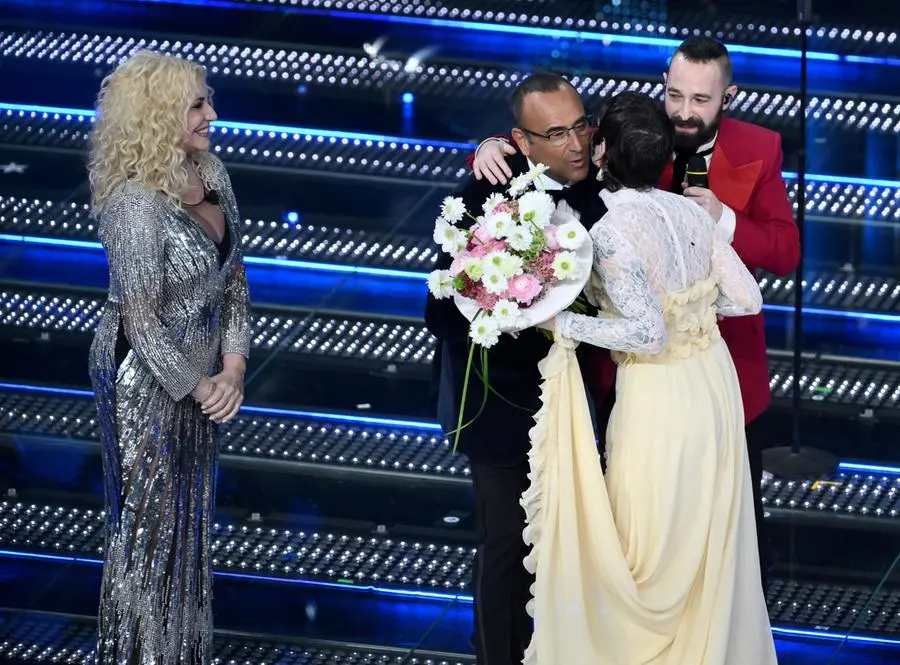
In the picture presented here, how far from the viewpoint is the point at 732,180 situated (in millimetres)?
4320

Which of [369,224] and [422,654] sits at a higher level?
[369,224]

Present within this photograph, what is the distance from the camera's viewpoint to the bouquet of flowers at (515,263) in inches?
149

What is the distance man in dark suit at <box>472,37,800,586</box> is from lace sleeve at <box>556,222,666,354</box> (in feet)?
1.12

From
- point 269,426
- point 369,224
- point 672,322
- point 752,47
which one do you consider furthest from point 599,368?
point 752,47

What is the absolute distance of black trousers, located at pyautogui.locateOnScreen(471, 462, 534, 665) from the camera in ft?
13.6

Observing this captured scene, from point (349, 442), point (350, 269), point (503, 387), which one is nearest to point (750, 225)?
point (503, 387)

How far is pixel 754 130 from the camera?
438cm

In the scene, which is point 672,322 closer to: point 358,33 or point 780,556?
point 780,556

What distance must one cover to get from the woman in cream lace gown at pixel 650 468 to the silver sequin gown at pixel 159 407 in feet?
2.61

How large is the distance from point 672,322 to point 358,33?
3599 millimetres

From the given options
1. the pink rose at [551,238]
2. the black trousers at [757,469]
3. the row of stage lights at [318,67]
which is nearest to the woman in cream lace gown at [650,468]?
the pink rose at [551,238]

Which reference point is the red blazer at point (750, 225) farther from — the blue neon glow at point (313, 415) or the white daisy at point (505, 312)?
the blue neon glow at point (313, 415)

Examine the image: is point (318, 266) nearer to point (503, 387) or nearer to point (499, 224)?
point (503, 387)

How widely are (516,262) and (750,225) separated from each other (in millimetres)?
706
